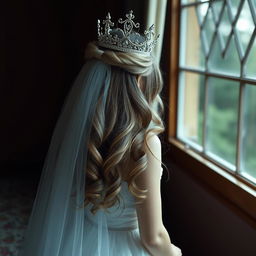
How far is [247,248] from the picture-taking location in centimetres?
133

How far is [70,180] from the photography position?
114 centimetres

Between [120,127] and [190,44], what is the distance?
874 mm

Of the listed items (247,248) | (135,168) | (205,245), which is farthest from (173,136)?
(135,168)

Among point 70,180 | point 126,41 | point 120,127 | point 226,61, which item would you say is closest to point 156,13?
point 226,61

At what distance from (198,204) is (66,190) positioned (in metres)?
0.72

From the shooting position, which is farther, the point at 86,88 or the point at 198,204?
the point at 198,204

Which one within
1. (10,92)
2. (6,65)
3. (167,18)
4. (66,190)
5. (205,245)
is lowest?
(205,245)

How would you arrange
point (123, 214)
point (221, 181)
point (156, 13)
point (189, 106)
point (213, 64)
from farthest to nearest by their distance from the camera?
point (189, 106) → point (213, 64) → point (156, 13) → point (221, 181) → point (123, 214)

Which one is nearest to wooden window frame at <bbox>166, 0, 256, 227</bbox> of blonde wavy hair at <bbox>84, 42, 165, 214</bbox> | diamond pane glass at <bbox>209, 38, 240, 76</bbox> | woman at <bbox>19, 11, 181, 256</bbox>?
diamond pane glass at <bbox>209, 38, 240, 76</bbox>

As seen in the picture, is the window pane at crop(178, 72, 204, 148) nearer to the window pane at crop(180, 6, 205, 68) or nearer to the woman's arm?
the window pane at crop(180, 6, 205, 68)

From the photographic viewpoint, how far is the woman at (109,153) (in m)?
1.11

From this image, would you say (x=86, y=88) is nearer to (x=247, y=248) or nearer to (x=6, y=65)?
(x=247, y=248)

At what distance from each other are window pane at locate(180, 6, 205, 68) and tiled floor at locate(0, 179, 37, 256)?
109 centimetres

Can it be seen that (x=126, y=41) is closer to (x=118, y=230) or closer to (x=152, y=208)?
(x=152, y=208)
